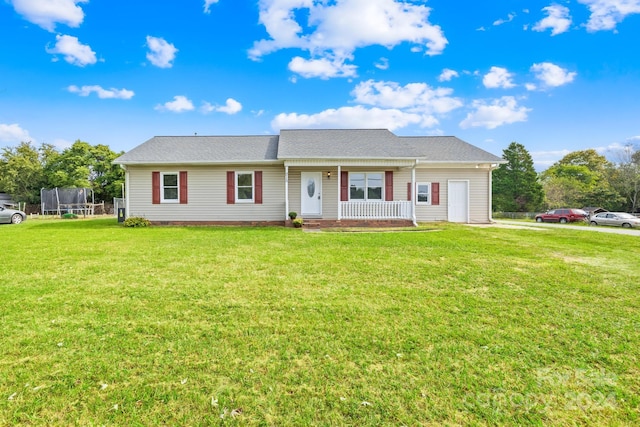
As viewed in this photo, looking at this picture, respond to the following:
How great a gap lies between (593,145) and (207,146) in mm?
56812

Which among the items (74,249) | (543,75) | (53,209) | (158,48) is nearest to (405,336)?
(74,249)

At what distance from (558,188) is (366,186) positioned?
37.3 metres

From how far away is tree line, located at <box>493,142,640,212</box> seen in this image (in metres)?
35.8

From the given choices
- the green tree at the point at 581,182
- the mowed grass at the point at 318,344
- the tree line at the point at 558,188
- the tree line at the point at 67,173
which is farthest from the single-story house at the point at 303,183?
the green tree at the point at 581,182

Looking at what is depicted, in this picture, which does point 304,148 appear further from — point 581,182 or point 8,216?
point 581,182

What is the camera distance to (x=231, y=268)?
18.2ft

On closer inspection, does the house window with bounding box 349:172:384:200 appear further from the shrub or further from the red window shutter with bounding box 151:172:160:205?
the shrub

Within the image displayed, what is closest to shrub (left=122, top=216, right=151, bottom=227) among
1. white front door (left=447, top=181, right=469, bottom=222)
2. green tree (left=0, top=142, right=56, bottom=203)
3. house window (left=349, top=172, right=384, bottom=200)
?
house window (left=349, top=172, right=384, bottom=200)

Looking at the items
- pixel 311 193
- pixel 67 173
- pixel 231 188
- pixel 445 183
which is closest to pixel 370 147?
pixel 311 193

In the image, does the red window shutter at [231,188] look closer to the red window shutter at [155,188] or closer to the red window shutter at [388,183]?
the red window shutter at [155,188]

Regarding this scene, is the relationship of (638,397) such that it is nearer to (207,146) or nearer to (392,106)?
(207,146)

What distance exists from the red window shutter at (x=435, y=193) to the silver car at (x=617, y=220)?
14.6 metres

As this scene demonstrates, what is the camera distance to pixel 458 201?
49.6ft

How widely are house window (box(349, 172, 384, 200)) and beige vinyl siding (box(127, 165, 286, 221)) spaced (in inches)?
134
